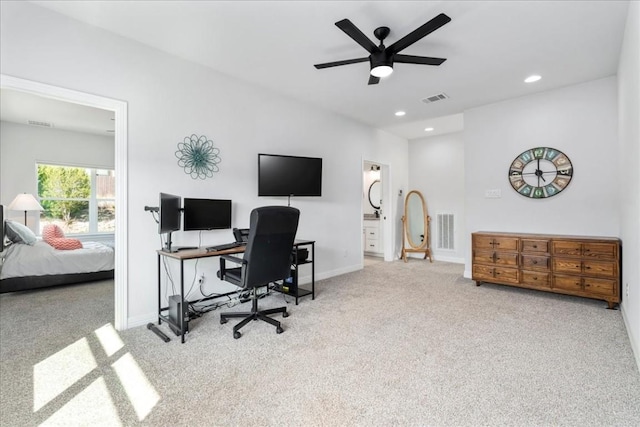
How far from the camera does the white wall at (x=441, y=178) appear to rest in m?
6.03

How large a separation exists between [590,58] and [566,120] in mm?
911

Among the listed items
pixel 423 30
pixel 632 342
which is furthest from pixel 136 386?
pixel 632 342

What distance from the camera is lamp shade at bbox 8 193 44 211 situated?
480 cm

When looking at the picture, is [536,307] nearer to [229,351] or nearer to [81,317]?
[229,351]

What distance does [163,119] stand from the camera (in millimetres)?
2973

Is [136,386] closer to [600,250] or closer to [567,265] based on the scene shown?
[567,265]

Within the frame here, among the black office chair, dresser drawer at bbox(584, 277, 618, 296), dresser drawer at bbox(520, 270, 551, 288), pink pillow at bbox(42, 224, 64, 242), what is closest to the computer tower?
the black office chair

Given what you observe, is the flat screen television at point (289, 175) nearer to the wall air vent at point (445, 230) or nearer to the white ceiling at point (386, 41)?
the white ceiling at point (386, 41)

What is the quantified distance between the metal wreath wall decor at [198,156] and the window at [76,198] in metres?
4.39

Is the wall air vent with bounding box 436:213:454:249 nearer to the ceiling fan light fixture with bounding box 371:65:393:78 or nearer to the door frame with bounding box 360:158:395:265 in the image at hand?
the door frame with bounding box 360:158:395:265

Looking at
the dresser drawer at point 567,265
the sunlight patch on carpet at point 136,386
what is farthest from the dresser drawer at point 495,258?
the sunlight patch on carpet at point 136,386

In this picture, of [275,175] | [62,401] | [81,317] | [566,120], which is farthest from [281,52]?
[566,120]

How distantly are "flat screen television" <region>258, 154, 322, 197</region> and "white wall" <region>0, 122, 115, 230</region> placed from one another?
457 cm

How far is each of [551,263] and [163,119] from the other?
15.2 ft
